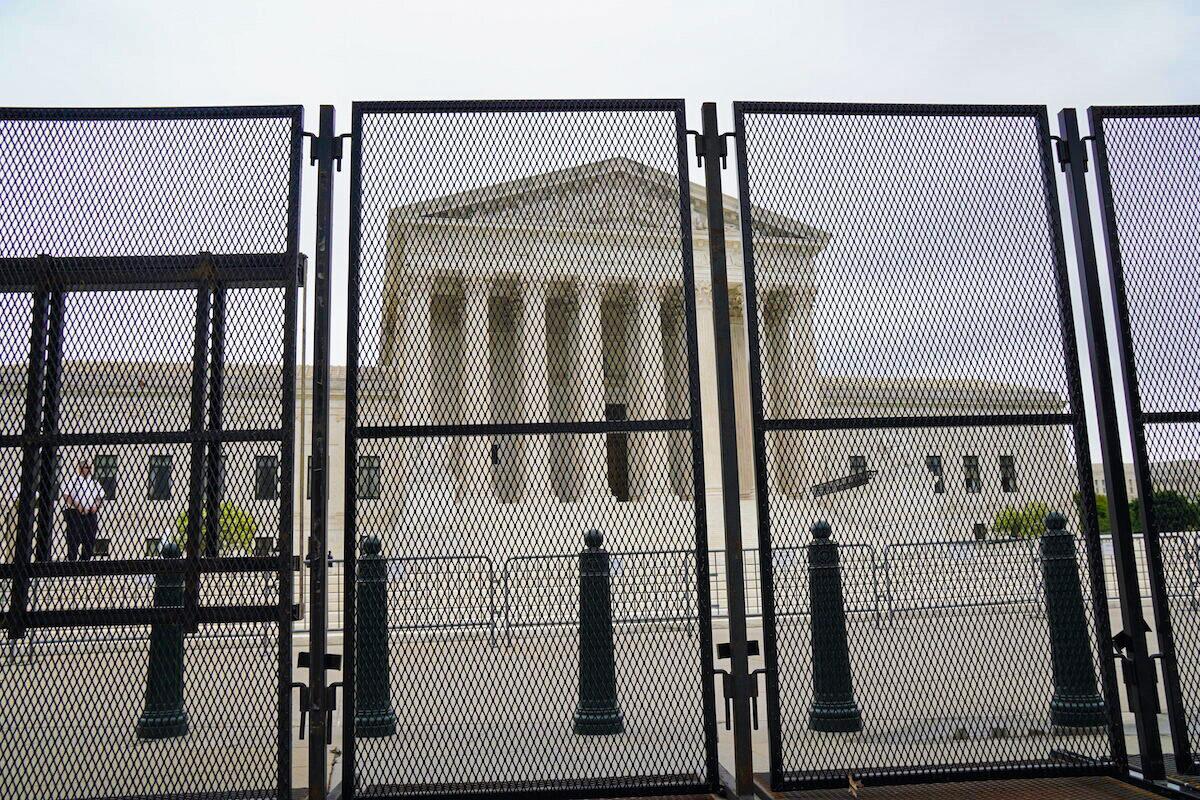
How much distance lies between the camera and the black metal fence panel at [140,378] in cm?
464

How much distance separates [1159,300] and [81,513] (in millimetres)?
5828

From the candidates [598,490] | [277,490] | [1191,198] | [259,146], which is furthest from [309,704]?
[1191,198]

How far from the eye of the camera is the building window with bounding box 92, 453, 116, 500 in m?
4.85

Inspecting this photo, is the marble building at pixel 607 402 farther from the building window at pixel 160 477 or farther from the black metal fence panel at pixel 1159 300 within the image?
the black metal fence panel at pixel 1159 300

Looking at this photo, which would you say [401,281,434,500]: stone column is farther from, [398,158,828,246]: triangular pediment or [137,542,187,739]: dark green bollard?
[137,542,187,739]: dark green bollard

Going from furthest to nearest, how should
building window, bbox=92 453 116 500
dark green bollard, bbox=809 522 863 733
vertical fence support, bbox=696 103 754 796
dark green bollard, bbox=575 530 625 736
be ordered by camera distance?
dark green bollard, bbox=809 522 863 733 < dark green bollard, bbox=575 530 625 736 < building window, bbox=92 453 116 500 < vertical fence support, bbox=696 103 754 796

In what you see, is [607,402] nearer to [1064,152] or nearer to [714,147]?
[714,147]

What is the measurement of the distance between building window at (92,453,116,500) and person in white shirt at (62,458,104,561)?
0.04m

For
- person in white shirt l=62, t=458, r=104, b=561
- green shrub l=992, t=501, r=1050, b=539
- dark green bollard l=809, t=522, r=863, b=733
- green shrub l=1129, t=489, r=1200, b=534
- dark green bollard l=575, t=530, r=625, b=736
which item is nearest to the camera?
person in white shirt l=62, t=458, r=104, b=561

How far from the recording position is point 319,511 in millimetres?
4586

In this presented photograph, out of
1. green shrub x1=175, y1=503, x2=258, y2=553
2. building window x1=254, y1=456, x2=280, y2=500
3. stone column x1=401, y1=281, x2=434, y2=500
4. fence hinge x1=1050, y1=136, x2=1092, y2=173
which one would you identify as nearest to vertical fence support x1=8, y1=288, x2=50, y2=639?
green shrub x1=175, y1=503, x2=258, y2=553

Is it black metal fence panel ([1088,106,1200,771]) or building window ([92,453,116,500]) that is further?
black metal fence panel ([1088,106,1200,771])

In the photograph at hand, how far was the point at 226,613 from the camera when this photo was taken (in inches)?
181

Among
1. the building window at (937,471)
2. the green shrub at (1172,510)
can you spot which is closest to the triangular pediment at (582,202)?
the building window at (937,471)
